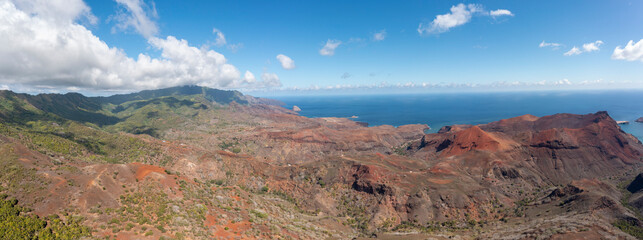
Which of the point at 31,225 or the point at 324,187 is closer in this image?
the point at 31,225

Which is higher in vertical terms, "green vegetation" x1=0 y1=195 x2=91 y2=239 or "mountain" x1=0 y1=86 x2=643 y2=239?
"green vegetation" x1=0 y1=195 x2=91 y2=239

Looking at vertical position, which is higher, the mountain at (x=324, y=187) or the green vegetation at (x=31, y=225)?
the green vegetation at (x=31, y=225)

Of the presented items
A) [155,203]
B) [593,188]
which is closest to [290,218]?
[155,203]

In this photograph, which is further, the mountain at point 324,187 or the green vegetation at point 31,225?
the mountain at point 324,187

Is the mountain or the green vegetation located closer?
the green vegetation

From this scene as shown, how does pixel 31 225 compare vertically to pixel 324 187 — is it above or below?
above
